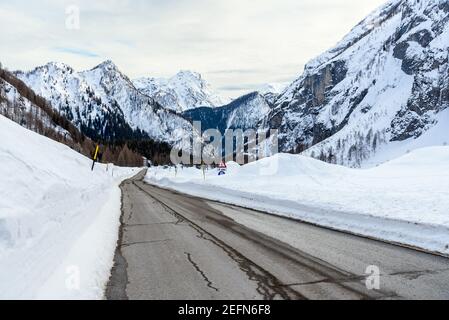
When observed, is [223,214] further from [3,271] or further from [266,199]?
[3,271]

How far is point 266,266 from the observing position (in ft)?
27.9

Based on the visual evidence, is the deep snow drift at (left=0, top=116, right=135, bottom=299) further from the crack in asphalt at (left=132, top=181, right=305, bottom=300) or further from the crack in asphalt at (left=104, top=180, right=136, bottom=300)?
the crack in asphalt at (left=132, top=181, right=305, bottom=300)

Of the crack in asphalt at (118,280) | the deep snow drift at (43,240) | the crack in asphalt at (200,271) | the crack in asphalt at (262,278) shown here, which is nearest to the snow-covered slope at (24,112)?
the deep snow drift at (43,240)

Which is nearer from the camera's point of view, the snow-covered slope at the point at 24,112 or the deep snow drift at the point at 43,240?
the deep snow drift at the point at 43,240

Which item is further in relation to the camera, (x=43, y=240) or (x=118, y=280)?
Answer: (x=43, y=240)

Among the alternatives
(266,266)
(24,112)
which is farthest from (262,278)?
(24,112)

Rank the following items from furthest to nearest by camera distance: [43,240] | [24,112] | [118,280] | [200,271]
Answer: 1. [24,112]
2. [43,240]
3. [200,271]
4. [118,280]

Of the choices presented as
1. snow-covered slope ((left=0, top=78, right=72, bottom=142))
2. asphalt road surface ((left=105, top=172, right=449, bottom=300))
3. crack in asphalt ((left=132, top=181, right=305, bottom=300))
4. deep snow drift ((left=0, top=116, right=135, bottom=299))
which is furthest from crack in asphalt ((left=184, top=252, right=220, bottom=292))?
snow-covered slope ((left=0, top=78, right=72, bottom=142))

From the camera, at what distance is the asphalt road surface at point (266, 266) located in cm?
683

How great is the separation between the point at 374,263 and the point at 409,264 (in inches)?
24.6

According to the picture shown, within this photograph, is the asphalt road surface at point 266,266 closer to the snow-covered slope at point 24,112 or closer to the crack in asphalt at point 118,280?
the crack in asphalt at point 118,280

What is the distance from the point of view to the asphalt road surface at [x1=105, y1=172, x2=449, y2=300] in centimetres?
683

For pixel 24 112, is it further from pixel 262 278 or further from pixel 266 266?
pixel 262 278
